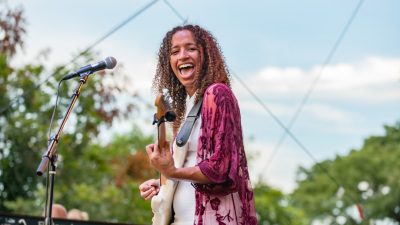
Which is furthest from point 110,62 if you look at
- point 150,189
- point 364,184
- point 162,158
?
point 364,184

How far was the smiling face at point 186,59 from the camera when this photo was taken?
2965 millimetres

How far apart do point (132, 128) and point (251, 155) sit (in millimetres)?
7190

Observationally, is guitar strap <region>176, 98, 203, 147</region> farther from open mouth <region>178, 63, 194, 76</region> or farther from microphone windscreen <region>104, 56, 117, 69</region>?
microphone windscreen <region>104, 56, 117, 69</region>

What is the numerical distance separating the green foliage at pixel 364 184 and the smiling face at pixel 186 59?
25.4 metres

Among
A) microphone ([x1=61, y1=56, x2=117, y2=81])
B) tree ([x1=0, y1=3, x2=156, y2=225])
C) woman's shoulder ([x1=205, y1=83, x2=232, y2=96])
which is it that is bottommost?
woman's shoulder ([x1=205, y1=83, x2=232, y2=96])

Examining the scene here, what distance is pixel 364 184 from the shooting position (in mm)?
30188

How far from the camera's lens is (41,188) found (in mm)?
18203

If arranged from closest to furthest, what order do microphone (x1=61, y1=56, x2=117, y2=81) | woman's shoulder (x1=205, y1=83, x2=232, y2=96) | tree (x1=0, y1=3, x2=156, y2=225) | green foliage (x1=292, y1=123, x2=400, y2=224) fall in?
woman's shoulder (x1=205, y1=83, x2=232, y2=96), microphone (x1=61, y1=56, x2=117, y2=81), tree (x1=0, y1=3, x2=156, y2=225), green foliage (x1=292, y1=123, x2=400, y2=224)

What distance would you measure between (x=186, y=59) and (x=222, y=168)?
49 centimetres

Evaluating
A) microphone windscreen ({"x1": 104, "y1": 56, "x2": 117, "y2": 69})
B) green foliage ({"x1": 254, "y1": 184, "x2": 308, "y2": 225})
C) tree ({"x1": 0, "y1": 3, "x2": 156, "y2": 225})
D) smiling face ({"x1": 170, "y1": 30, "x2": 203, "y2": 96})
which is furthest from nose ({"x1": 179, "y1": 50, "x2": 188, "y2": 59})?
green foliage ({"x1": 254, "y1": 184, "x2": 308, "y2": 225})

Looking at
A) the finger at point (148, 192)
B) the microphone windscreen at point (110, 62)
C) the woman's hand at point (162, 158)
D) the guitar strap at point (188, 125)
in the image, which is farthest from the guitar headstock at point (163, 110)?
the microphone windscreen at point (110, 62)

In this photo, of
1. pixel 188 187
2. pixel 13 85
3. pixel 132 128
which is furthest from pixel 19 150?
pixel 132 128

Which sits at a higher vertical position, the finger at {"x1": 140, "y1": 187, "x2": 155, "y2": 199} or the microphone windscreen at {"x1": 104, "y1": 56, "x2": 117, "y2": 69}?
the microphone windscreen at {"x1": 104, "y1": 56, "x2": 117, "y2": 69}

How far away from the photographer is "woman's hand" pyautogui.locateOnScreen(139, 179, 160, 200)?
2.96 m
